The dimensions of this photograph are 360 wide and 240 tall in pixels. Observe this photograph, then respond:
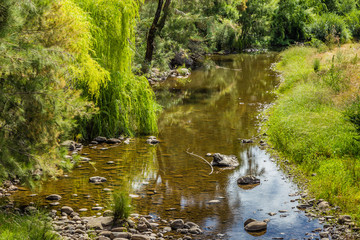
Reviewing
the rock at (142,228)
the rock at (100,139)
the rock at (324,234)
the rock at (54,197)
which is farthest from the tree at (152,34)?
the rock at (324,234)

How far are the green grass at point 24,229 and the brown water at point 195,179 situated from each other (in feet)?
4.74

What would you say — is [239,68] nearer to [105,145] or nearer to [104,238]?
[105,145]

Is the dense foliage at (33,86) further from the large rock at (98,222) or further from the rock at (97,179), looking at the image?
the rock at (97,179)

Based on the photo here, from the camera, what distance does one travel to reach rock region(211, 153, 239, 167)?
10.7 metres

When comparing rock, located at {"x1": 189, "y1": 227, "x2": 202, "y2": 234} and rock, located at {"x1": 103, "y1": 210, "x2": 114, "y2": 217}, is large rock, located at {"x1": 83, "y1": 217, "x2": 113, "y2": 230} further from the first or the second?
rock, located at {"x1": 189, "y1": 227, "x2": 202, "y2": 234}

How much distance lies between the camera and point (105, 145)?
474 inches

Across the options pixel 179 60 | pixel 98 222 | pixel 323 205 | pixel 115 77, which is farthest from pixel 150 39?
pixel 98 222

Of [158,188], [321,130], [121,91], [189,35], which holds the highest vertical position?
[189,35]

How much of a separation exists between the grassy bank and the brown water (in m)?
0.64

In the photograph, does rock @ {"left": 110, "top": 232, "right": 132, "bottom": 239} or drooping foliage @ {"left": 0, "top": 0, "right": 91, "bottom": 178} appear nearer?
drooping foliage @ {"left": 0, "top": 0, "right": 91, "bottom": 178}

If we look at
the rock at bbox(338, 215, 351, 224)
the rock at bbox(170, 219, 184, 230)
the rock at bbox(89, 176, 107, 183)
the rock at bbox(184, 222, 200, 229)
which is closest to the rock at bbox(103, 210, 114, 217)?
the rock at bbox(170, 219, 184, 230)

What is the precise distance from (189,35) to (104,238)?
19105 millimetres

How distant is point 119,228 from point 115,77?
6274 millimetres

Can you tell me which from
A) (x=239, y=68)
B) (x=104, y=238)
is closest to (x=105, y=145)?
(x=104, y=238)
